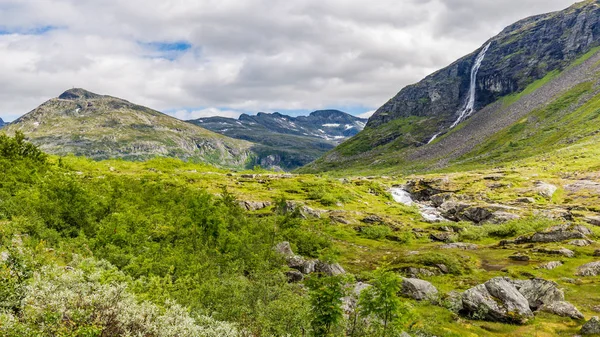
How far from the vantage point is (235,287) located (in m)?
27.0

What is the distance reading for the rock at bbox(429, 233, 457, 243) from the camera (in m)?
77.4

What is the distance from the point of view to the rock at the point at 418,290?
1566 inches

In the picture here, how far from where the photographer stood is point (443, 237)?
259ft

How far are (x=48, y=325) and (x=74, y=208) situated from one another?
29.1 meters

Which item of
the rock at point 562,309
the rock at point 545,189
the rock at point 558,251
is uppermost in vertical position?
the rock at point 545,189

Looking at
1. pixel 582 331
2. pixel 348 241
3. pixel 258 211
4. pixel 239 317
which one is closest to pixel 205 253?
pixel 239 317

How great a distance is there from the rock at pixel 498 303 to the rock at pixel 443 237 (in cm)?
4106

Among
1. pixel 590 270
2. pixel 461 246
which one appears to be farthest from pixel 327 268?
pixel 461 246

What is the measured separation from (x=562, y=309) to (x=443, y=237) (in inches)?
1770

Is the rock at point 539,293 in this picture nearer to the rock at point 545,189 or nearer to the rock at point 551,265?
the rock at point 551,265

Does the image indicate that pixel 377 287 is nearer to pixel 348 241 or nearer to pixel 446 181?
pixel 348 241

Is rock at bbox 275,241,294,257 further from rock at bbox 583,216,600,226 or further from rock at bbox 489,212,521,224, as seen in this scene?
rock at bbox 583,216,600,226

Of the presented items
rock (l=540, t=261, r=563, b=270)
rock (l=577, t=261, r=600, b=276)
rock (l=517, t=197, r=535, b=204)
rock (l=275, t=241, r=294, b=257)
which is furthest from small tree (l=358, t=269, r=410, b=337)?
rock (l=517, t=197, r=535, b=204)

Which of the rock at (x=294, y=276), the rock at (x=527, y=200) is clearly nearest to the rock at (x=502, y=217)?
the rock at (x=527, y=200)
